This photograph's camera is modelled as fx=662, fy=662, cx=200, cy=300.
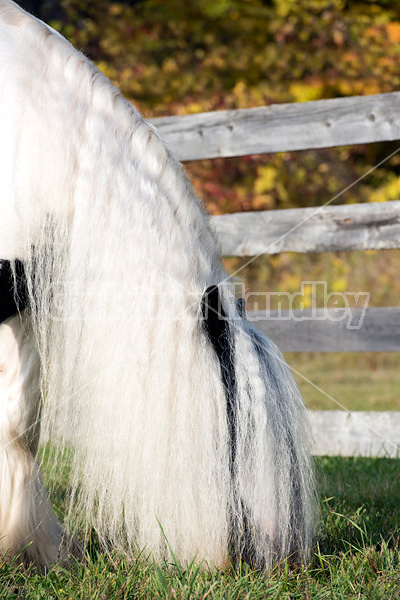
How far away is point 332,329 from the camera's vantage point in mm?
3098

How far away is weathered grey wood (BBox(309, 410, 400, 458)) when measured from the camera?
3041mm

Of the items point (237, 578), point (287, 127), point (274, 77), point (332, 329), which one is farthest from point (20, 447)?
point (274, 77)

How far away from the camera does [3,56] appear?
5.54 feet

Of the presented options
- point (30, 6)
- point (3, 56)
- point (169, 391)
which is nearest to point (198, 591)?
point (169, 391)

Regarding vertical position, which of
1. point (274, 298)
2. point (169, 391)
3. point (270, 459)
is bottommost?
point (270, 459)

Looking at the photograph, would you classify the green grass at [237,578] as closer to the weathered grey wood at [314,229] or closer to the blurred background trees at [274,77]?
the weathered grey wood at [314,229]

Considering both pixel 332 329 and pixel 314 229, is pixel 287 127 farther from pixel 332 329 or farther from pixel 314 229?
pixel 332 329

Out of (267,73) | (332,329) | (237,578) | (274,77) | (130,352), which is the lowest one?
(237,578)

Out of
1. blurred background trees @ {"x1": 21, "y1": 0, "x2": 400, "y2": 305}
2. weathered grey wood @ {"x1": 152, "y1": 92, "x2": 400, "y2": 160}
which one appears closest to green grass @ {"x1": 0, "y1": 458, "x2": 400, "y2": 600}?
weathered grey wood @ {"x1": 152, "y1": 92, "x2": 400, "y2": 160}

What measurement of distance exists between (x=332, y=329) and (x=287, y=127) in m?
0.98

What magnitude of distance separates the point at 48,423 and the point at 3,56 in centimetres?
94

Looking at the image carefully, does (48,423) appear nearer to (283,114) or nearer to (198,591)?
(198,591)

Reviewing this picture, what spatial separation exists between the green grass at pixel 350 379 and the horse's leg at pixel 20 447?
264cm

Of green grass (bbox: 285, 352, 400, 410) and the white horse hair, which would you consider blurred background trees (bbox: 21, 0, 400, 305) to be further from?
the white horse hair
